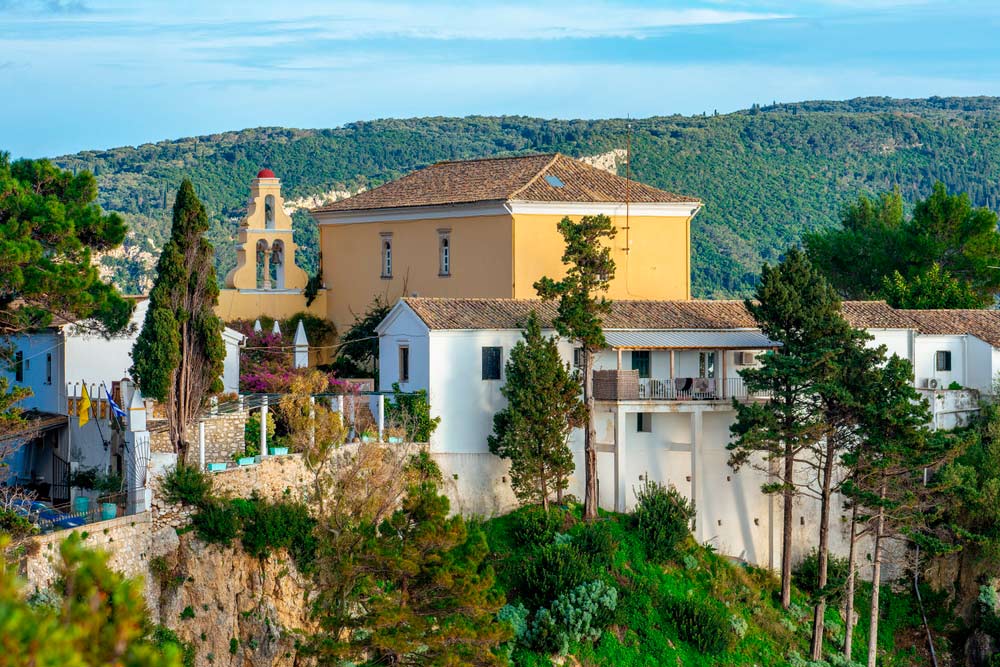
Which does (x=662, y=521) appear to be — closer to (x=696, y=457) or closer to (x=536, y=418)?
(x=696, y=457)

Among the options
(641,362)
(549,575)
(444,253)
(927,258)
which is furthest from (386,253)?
(927,258)

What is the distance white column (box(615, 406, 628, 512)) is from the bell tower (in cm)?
1320

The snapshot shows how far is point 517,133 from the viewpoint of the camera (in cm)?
12069

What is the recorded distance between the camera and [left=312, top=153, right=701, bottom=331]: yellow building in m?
45.3

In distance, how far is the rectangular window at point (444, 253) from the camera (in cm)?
4694

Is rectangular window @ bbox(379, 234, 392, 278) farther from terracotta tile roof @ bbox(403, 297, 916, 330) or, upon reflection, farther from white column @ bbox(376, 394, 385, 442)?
white column @ bbox(376, 394, 385, 442)

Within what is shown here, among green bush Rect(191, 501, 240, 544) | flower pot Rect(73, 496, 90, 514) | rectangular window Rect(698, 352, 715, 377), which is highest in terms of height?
rectangular window Rect(698, 352, 715, 377)

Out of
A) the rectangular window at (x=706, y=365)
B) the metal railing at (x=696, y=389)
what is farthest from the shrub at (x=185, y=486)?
the rectangular window at (x=706, y=365)

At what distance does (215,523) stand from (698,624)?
1138cm

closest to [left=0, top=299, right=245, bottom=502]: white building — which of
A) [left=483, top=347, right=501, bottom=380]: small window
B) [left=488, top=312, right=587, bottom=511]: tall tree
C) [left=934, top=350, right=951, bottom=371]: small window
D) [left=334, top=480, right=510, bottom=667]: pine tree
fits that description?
[left=483, top=347, right=501, bottom=380]: small window

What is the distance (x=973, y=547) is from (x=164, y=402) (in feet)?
68.8

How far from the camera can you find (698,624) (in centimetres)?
3775

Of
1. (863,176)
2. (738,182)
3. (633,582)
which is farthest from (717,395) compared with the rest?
(863,176)

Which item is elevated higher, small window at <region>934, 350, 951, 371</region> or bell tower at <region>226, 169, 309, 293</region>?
bell tower at <region>226, 169, 309, 293</region>
